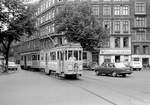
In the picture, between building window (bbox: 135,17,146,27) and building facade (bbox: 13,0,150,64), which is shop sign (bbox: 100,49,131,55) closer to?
building facade (bbox: 13,0,150,64)

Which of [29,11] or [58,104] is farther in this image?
[29,11]

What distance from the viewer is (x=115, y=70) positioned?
2814 centimetres

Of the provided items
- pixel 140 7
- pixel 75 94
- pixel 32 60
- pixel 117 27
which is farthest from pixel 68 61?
pixel 140 7

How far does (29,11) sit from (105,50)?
93.4ft

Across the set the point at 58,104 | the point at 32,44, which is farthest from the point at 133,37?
the point at 58,104

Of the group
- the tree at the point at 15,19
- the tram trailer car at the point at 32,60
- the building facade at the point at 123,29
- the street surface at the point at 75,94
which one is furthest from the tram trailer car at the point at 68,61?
the building facade at the point at 123,29

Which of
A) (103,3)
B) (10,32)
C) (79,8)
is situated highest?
(103,3)

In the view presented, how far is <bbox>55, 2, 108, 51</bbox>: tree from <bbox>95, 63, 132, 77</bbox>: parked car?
1574 centimetres

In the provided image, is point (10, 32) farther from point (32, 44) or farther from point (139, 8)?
point (32, 44)

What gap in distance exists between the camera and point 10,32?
102ft

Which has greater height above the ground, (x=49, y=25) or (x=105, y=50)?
(x=49, y=25)

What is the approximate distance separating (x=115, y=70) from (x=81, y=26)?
18.9m

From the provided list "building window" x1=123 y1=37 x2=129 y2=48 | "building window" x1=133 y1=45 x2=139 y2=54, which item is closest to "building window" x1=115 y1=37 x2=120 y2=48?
"building window" x1=123 y1=37 x2=129 y2=48

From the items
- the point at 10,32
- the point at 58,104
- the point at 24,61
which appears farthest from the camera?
the point at 24,61
